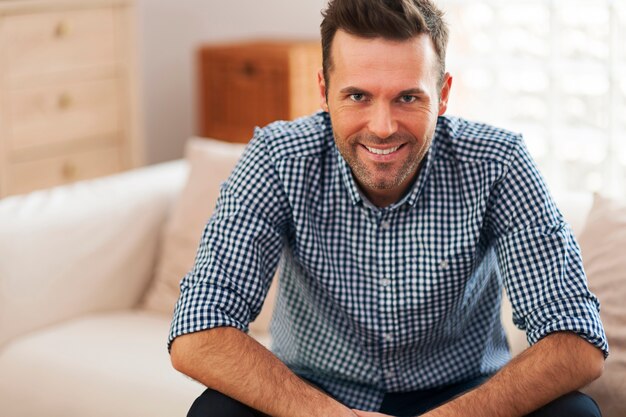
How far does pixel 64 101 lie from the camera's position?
10.7 feet

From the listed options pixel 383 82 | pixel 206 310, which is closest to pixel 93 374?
pixel 206 310

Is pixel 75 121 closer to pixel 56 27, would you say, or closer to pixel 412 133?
pixel 56 27

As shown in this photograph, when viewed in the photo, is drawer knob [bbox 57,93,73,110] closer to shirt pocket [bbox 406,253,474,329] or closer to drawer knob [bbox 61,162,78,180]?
drawer knob [bbox 61,162,78,180]

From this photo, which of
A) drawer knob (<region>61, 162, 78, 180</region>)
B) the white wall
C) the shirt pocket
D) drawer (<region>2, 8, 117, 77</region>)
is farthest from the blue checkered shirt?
the white wall

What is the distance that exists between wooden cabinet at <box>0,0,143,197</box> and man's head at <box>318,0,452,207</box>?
1.77 meters

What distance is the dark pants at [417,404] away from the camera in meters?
1.42

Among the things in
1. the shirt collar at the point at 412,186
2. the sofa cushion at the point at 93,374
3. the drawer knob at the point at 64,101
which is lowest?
the sofa cushion at the point at 93,374

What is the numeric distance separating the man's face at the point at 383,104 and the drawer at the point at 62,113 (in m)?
1.80

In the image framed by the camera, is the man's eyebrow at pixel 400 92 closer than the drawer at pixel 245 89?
Yes

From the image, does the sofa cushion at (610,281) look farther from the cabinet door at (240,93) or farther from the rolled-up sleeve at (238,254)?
the cabinet door at (240,93)

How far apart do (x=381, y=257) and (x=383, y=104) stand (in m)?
0.27

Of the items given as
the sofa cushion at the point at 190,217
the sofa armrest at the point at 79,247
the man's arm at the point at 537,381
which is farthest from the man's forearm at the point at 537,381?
the sofa armrest at the point at 79,247

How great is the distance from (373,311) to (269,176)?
29 centimetres

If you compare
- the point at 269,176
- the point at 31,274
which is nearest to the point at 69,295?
A: the point at 31,274
